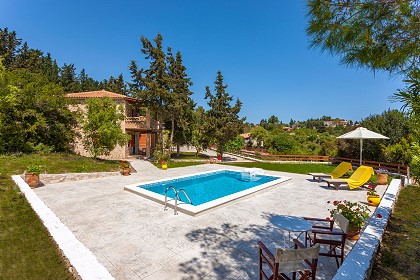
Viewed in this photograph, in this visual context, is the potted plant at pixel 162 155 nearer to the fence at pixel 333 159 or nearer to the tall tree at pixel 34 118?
the tall tree at pixel 34 118

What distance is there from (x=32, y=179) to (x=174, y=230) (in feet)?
28.8

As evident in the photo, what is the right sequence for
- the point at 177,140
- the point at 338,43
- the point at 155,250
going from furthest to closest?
the point at 177,140 → the point at 155,250 → the point at 338,43

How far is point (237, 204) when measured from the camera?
920cm

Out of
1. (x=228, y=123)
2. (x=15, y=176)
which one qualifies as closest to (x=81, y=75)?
(x=228, y=123)

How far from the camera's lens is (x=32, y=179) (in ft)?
35.0

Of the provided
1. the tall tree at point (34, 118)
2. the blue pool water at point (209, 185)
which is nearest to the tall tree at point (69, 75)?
the tall tree at point (34, 118)

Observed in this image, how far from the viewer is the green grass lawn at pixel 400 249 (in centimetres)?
444

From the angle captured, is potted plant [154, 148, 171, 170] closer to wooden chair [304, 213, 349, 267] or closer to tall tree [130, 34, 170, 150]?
tall tree [130, 34, 170, 150]

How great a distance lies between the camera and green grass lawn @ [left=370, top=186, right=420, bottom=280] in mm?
4441

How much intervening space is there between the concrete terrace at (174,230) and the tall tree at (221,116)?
1361 centimetres

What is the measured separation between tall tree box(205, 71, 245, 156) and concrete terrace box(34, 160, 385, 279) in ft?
44.7

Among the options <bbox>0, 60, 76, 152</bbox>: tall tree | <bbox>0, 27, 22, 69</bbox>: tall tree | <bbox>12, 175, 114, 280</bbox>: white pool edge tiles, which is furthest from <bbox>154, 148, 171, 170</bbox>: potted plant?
<bbox>0, 27, 22, 69</bbox>: tall tree

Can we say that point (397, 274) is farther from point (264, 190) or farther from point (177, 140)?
point (177, 140)

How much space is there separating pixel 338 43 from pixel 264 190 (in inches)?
354
